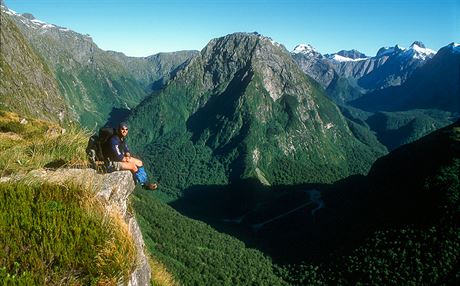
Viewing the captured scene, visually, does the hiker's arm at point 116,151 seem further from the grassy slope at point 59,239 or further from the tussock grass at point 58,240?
the tussock grass at point 58,240

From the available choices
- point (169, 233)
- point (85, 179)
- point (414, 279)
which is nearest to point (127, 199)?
point (85, 179)

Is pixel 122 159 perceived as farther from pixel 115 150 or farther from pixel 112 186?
pixel 112 186

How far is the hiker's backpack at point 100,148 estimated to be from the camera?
17.1 meters

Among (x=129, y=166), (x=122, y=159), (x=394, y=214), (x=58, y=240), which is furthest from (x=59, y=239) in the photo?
(x=394, y=214)

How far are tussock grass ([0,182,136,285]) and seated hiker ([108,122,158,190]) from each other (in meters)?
4.63

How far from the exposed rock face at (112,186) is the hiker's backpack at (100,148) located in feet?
6.16

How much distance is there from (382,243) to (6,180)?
122 meters

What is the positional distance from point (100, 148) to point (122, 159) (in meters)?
1.09

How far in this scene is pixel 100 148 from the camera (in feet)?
56.9

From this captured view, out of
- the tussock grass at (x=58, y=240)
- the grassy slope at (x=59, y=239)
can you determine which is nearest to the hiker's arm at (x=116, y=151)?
the grassy slope at (x=59, y=239)

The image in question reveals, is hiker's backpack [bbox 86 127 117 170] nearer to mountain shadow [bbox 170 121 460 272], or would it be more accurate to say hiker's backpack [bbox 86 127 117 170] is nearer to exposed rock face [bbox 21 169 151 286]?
exposed rock face [bbox 21 169 151 286]

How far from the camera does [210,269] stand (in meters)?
146

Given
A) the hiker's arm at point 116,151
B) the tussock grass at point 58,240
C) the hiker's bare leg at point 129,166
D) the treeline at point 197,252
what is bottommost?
the treeline at point 197,252

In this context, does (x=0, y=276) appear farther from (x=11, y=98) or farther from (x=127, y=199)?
(x=11, y=98)
